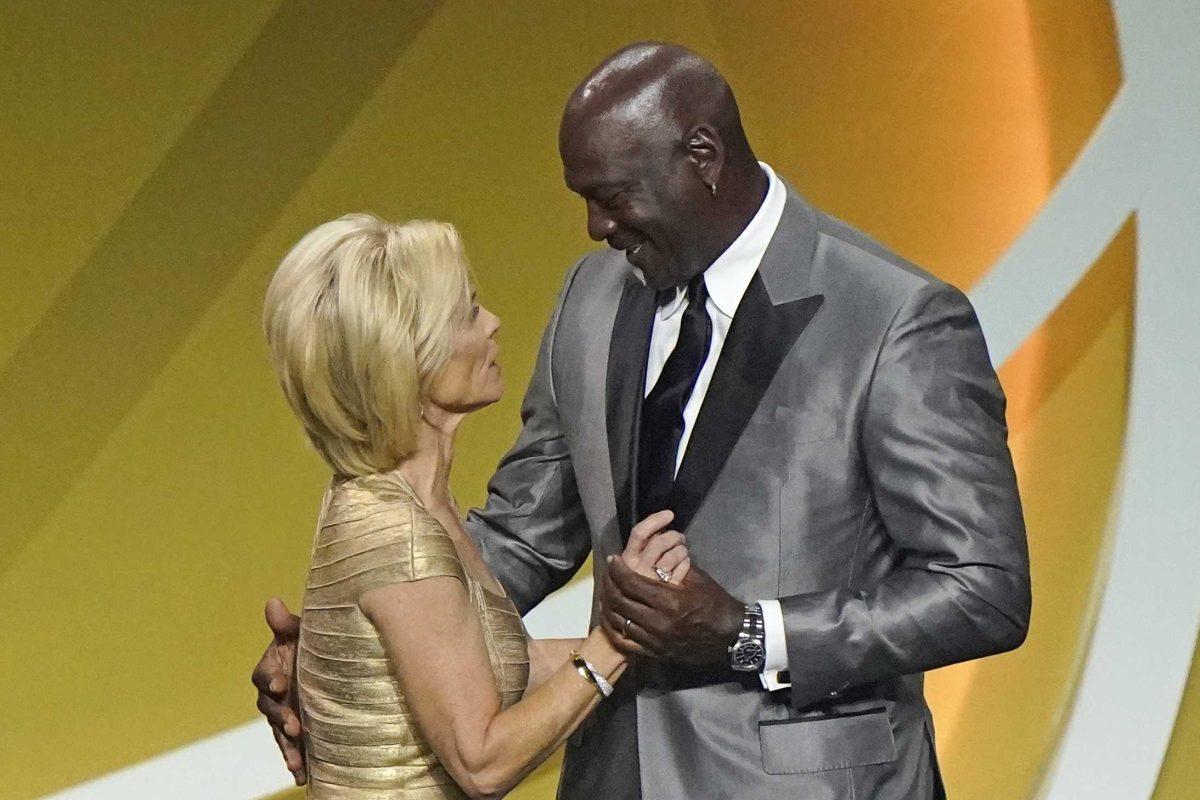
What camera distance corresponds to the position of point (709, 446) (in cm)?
198

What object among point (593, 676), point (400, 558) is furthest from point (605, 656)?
point (400, 558)

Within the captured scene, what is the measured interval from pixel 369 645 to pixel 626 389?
0.44m

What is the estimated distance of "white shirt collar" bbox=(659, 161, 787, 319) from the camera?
2.04m

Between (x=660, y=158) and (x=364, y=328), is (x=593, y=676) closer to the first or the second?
(x=364, y=328)

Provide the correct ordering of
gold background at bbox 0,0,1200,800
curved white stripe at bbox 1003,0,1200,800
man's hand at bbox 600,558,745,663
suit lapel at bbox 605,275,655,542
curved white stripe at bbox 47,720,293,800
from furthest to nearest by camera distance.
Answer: curved white stripe at bbox 47,720,293,800, gold background at bbox 0,0,1200,800, curved white stripe at bbox 1003,0,1200,800, suit lapel at bbox 605,275,655,542, man's hand at bbox 600,558,745,663

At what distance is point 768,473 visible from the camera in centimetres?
197

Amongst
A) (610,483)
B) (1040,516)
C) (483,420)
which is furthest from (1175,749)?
(610,483)

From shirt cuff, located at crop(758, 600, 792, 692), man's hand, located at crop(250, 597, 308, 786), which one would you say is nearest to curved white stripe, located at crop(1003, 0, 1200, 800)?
shirt cuff, located at crop(758, 600, 792, 692)

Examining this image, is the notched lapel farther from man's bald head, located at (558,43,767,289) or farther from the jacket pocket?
the jacket pocket

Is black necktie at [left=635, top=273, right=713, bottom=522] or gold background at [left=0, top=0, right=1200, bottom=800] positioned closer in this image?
black necktie at [left=635, top=273, right=713, bottom=522]

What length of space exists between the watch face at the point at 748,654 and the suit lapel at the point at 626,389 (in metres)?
0.23

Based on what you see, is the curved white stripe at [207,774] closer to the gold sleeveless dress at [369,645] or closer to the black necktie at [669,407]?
the gold sleeveless dress at [369,645]

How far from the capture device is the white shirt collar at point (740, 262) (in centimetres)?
204

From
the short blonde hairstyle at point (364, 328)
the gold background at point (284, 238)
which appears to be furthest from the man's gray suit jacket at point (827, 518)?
the gold background at point (284, 238)
